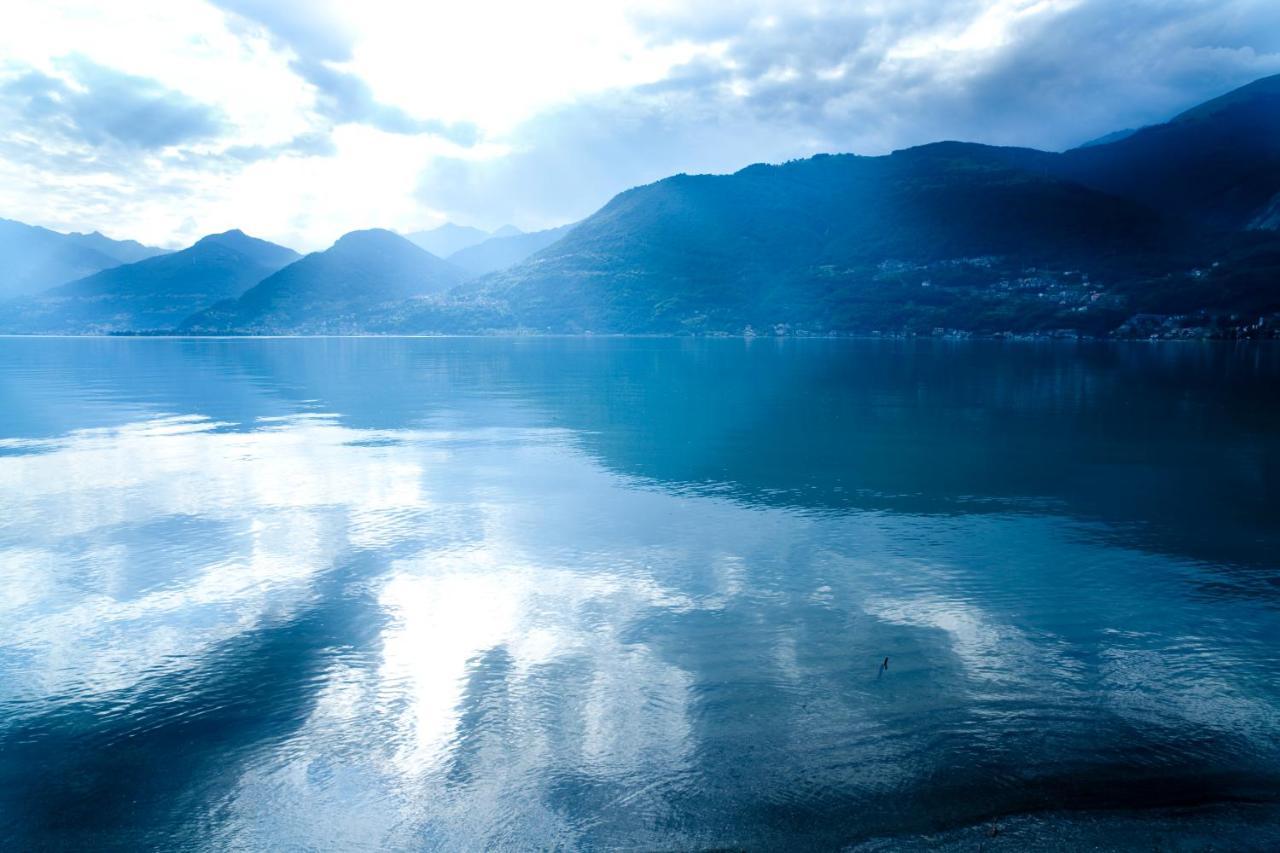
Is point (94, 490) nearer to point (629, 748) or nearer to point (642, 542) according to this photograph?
point (642, 542)

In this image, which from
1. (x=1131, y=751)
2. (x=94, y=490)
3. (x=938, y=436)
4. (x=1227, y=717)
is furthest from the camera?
(x=938, y=436)

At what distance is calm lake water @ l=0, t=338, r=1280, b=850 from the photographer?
13.6 meters

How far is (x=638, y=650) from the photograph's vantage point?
20062 mm

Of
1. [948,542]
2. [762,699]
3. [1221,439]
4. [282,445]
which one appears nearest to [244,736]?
[762,699]

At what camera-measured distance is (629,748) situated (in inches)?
609

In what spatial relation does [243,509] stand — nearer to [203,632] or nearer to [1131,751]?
[203,632]

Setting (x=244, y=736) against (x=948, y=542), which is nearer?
(x=244, y=736)

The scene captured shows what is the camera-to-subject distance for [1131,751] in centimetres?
1525

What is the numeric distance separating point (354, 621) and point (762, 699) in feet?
40.0

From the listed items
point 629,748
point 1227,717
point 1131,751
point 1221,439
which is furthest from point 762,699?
point 1221,439

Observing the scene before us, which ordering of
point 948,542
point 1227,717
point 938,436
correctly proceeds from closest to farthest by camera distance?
point 1227,717 → point 948,542 → point 938,436

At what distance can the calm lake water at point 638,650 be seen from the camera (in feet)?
44.8

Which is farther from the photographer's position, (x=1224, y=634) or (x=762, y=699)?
(x=1224, y=634)

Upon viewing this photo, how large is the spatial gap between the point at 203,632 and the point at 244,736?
22.0ft
